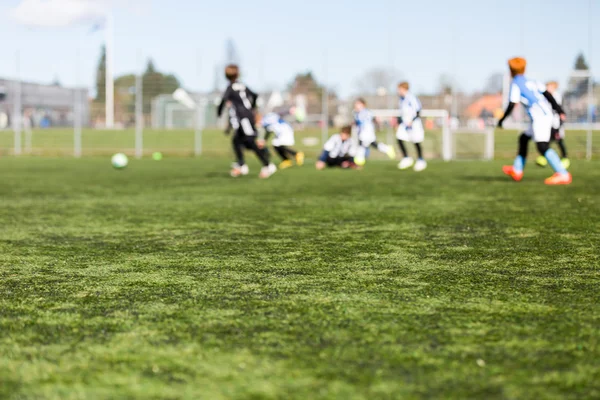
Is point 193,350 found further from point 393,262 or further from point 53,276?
point 393,262

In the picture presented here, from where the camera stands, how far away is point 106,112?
96.8ft

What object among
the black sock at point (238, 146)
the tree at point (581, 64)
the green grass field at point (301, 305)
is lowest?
the green grass field at point (301, 305)

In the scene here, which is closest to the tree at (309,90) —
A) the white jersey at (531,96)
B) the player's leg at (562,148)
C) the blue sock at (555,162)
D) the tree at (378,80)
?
the tree at (378,80)

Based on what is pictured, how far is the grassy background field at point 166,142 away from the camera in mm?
26159

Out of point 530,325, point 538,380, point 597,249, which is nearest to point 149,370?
point 538,380

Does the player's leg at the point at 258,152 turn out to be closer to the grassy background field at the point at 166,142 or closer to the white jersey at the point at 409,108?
the white jersey at the point at 409,108

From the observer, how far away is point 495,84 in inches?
1045

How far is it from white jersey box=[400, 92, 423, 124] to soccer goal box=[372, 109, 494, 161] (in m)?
7.14

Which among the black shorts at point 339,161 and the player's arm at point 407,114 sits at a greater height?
the player's arm at point 407,114

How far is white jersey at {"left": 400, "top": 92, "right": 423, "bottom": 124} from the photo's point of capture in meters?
16.0

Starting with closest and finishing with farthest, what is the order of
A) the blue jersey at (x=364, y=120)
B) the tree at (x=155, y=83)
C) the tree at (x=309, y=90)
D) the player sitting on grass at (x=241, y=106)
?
the player sitting on grass at (x=241, y=106), the blue jersey at (x=364, y=120), the tree at (x=309, y=90), the tree at (x=155, y=83)

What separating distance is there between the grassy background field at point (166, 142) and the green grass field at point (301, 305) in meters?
19.4

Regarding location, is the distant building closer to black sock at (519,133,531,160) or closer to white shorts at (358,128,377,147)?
white shorts at (358,128,377,147)

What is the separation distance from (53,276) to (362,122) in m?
14.7
